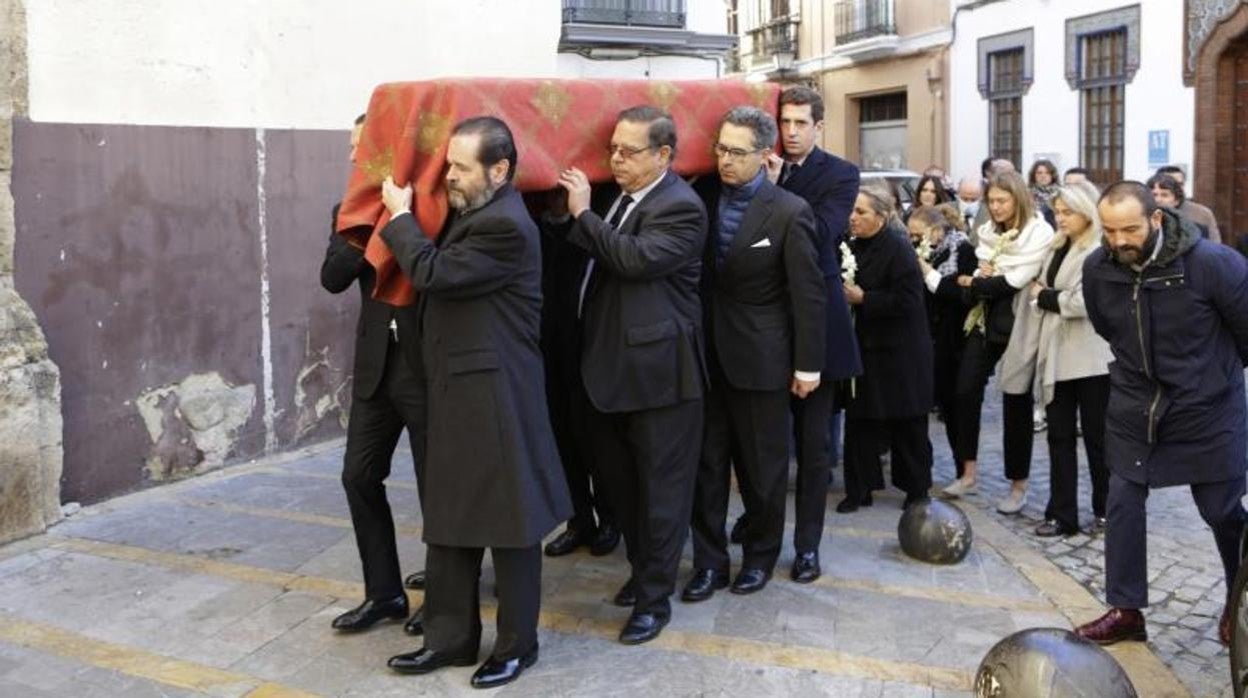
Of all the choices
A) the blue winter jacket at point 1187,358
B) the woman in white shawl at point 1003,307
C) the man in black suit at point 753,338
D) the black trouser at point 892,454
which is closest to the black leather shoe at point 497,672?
the man in black suit at point 753,338

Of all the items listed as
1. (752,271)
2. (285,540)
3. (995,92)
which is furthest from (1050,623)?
(995,92)

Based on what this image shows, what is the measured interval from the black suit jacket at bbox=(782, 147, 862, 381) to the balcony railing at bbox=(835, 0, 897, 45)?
62.8 ft

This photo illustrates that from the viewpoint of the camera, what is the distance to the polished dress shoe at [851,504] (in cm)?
613

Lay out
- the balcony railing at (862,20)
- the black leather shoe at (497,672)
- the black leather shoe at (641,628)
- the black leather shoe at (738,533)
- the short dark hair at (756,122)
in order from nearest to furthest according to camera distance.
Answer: the black leather shoe at (497,672) → the black leather shoe at (641,628) → the short dark hair at (756,122) → the black leather shoe at (738,533) → the balcony railing at (862,20)

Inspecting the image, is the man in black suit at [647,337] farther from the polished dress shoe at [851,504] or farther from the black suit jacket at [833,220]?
the polished dress shoe at [851,504]

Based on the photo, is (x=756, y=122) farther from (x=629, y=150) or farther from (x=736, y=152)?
(x=629, y=150)

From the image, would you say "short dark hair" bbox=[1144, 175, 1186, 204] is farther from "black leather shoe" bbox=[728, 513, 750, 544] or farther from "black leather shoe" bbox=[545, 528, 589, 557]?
"black leather shoe" bbox=[545, 528, 589, 557]

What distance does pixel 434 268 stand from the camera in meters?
3.70

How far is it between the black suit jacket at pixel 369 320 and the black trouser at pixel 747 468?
1.31m

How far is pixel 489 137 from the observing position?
12.4 ft

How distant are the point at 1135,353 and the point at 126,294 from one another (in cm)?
460

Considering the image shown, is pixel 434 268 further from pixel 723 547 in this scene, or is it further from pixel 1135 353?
pixel 1135 353

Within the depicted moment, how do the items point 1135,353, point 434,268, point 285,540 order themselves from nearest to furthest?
1. point 434,268
2. point 1135,353
3. point 285,540

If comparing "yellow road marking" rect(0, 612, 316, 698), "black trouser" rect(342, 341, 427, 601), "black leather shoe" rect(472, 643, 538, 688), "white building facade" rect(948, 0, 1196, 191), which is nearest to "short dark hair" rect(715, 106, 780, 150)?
"black trouser" rect(342, 341, 427, 601)
